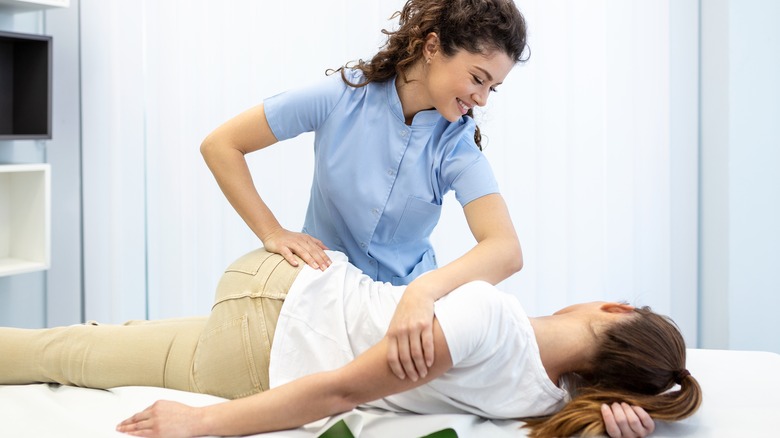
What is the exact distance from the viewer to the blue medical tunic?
1.75m

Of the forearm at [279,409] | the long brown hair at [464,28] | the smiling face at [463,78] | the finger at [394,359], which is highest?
the long brown hair at [464,28]

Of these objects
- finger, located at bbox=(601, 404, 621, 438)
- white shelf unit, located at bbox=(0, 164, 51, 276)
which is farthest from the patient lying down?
white shelf unit, located at bbox=(0, 164, 51, 276)

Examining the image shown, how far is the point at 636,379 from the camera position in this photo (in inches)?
55.1

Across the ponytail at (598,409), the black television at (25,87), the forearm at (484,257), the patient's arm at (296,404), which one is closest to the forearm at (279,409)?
the patient's arm at (296,404)

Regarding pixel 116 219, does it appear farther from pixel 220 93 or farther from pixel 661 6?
pixel 661 6

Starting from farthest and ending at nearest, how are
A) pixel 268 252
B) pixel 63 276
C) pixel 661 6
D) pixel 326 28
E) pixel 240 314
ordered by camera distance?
pixel 63 276 < pixel 326 28 < pixel 661 6 < pixel 268 252 < pixel 240 314

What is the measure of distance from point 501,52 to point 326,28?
4.22ft

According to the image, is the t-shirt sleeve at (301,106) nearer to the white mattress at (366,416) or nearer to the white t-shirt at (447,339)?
the white t-shirt at (447,339)

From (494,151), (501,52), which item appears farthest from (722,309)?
(501,52)

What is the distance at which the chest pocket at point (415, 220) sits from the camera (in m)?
1.77

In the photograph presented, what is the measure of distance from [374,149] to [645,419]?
78 centimetres

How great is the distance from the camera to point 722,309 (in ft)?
8.49

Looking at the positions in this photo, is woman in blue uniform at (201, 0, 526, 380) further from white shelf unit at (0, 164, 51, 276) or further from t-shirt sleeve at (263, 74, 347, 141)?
white shelf unit at (0, 164, 51, 276)

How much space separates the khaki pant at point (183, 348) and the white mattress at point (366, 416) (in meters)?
0.03
